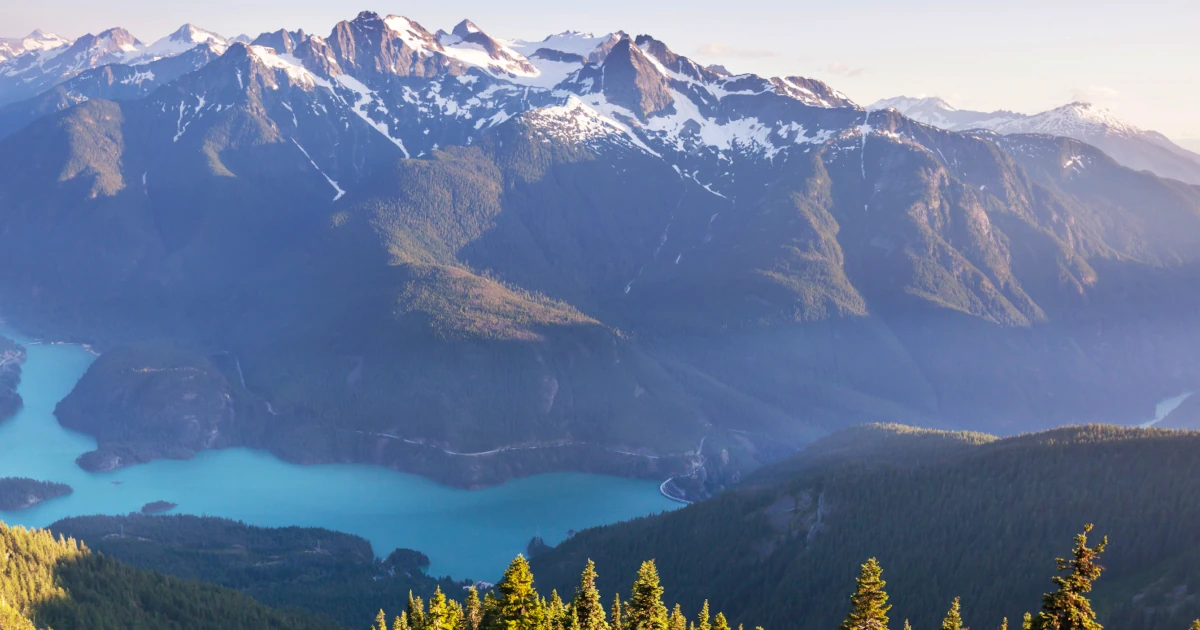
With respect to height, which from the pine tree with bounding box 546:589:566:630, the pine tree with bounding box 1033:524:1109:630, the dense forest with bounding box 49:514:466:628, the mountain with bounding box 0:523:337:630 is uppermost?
the dense forest with bounding box 49:514:466:628

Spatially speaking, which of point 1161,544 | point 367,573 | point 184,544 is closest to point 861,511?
point 1161,544

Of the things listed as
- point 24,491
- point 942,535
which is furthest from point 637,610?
point 24,491

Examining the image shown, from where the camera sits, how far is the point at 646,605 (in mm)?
55594

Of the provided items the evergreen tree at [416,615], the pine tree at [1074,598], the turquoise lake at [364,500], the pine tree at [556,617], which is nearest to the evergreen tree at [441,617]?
the evergreen tree at [416,615]

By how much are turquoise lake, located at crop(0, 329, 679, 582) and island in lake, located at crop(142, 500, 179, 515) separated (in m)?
1.43

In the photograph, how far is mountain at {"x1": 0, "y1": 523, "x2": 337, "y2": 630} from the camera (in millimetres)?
81812

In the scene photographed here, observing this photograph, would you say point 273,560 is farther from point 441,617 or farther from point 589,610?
point 589,610

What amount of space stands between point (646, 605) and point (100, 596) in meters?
55.9

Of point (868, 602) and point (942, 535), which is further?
point (942, 535)

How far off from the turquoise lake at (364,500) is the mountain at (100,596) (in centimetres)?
4880

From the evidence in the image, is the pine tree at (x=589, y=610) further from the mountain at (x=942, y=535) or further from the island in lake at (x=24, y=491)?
the island in lake at (x=24, y=491)

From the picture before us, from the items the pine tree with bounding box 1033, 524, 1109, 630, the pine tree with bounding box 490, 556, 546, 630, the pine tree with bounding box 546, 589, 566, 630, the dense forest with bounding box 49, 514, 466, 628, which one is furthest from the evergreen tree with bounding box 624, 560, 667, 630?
the dense forest with bounding box 49, 514, 466, 628

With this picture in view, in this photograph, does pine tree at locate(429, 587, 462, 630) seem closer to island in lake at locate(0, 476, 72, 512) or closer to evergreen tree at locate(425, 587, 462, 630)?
evergreen tree at locate(425, 587, 462, 630)

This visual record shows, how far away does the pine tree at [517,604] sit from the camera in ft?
176
